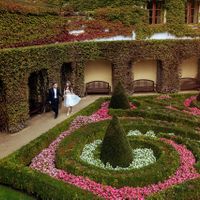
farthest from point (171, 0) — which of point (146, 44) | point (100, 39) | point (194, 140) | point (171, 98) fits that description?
point (194, 140)

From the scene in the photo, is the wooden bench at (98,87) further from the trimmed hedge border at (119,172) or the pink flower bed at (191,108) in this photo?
the trimmed hedge border at (119,172)

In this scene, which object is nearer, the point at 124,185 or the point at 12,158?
the point at 124,185

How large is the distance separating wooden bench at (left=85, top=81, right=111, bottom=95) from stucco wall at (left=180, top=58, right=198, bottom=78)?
7492 millimetres

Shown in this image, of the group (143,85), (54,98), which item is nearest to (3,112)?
(54,98)

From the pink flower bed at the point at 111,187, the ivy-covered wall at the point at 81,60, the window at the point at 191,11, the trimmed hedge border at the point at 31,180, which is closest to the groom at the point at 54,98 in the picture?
the ivy-covered wall at the point at 81,60

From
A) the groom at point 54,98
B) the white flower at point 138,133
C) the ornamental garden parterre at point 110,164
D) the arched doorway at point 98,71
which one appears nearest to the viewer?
the ornamental garden parterre at point 110,164

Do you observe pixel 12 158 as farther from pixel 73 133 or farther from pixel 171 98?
pixel 171 98

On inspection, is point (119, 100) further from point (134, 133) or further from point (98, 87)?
point (98, 87)

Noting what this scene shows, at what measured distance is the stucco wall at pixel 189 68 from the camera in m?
35.1

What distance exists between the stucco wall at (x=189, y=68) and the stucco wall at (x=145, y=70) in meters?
3.11

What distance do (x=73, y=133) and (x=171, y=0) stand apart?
17624mm

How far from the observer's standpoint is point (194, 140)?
2000 cm

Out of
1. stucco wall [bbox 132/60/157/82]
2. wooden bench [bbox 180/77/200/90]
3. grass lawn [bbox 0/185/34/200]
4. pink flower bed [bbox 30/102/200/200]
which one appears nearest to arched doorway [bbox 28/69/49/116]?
pink flower bed [bbox 30/102/200/200]

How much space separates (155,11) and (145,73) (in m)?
5.35
